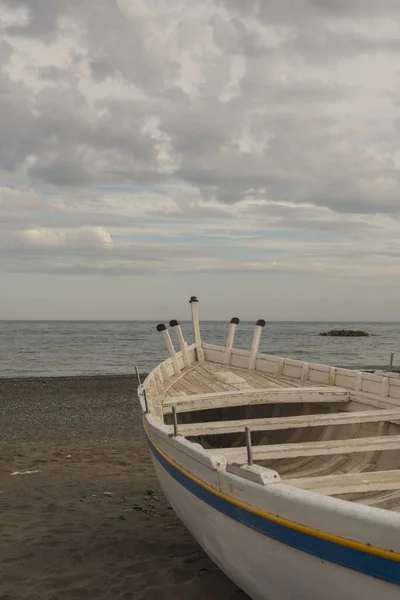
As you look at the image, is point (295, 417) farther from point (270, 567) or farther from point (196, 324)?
point (196, 324)

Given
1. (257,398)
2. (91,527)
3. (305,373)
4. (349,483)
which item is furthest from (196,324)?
(349,483)

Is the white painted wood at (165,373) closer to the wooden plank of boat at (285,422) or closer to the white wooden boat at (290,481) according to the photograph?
the white wooden boat at (290,481)

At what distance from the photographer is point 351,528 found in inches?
141

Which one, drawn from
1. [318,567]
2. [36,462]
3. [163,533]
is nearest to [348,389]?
[163,533]

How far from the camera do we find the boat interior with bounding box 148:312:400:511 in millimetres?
5754

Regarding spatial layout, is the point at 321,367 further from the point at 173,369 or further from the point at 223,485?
the point at 223,485

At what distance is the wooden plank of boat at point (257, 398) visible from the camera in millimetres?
8555

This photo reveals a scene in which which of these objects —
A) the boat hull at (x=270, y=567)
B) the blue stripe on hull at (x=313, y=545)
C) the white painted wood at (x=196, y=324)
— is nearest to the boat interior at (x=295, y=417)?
the white painted wood at (x=196, y=324)

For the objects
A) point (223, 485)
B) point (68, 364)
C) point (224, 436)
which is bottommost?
point (68, 364)

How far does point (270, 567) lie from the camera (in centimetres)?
430

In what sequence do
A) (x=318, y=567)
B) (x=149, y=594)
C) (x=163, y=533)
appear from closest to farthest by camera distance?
(x=318, y=567)
(x=149, y=594)
(x=163, y=533)

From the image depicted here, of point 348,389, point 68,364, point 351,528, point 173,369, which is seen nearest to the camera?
point 351,528

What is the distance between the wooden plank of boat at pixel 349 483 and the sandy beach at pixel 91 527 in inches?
87.4

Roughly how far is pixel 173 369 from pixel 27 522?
4.11 metres
